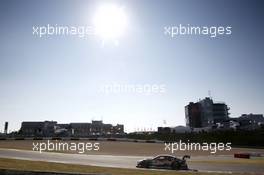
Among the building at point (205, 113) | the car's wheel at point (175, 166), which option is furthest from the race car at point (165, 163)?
the building at point (205, 113)

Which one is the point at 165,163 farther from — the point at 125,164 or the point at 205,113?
the point at 205,113

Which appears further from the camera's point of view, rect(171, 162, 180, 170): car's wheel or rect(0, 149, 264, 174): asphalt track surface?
rect(0, 149, 264, 174): asphalt track surface

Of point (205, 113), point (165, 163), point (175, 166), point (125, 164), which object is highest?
point (205, 113)

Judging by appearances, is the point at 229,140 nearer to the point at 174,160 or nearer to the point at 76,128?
the point at 174,160

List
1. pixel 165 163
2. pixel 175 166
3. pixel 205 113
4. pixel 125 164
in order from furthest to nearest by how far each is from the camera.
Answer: pixel 205 113, pixel 125 164, pixel 165 163, pixel 175 166

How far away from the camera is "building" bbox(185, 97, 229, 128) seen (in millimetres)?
165000

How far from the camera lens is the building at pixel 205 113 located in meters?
165

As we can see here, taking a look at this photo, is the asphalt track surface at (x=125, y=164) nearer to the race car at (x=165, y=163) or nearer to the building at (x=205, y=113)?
the race car at (x=165, y=163)

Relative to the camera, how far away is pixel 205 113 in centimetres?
17000

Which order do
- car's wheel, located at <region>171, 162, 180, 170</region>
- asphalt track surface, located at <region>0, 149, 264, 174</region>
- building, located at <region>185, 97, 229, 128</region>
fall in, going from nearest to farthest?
1. car's wheel, located at <region>171, 162, 180, 170</region>
2. asphalt track surface, located at <region>0, 149, 264, 174</region>
3. building, located at <region>185, 97, 229, 128</region>

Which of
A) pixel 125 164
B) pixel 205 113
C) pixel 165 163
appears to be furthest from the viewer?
pixel 205 113

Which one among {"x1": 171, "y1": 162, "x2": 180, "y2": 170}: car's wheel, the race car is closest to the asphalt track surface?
the race car

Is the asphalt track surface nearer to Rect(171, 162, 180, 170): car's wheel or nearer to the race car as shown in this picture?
the race car

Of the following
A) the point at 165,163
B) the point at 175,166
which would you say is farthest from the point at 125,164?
the point at 175,166
